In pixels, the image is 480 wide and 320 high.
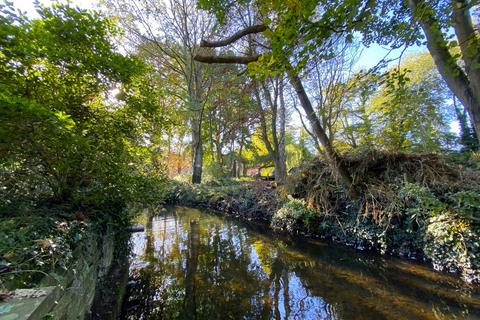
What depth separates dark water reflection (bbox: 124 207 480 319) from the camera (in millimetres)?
3188

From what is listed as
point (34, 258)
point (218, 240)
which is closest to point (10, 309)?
point (34, 258)

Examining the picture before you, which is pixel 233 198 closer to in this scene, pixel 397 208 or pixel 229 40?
pixel 397 208

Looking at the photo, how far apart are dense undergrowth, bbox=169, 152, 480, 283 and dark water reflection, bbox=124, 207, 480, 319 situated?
1.34 feet

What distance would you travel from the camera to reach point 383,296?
3467mm

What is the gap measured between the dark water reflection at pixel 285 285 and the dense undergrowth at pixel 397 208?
0.41 m

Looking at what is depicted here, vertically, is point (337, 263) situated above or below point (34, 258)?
below

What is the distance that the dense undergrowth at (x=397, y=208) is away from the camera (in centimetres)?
384

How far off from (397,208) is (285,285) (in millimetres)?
2798

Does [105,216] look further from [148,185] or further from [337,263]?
[337,263]

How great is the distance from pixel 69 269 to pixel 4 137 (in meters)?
1.36

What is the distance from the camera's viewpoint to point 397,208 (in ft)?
15.7

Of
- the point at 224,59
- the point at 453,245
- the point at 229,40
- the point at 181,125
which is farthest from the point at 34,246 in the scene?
the point at 453,245

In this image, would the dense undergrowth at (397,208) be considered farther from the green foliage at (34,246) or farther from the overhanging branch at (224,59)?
the green foliage at (34,246)

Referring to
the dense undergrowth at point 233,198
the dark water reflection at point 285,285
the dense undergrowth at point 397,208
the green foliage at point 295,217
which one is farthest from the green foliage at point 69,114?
the dense undergrowth at point 233,198
